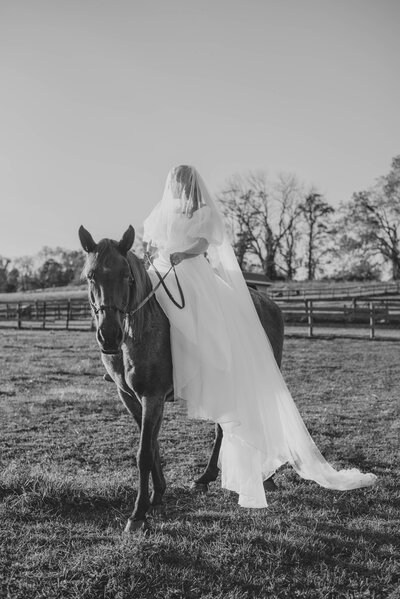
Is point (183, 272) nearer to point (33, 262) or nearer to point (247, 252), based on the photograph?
point (247, 252)

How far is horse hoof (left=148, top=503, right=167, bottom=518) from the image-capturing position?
4.23 metres

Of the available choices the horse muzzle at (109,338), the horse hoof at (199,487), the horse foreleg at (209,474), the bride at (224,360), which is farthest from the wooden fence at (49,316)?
the horse muzzle at (109,338)

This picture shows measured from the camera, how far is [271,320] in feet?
19.2

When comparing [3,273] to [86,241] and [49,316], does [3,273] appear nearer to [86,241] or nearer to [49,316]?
[49,316]

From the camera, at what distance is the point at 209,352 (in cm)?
432

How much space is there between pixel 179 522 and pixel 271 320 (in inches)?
107

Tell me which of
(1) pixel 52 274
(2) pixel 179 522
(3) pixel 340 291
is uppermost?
(1) pixel 52 274

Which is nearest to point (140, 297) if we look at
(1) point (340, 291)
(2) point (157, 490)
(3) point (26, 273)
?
(2) point (157, 490)

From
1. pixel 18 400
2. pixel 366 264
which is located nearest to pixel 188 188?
pixel 18 400

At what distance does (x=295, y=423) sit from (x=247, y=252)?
57169 mm

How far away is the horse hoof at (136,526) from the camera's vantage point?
12.3 feet

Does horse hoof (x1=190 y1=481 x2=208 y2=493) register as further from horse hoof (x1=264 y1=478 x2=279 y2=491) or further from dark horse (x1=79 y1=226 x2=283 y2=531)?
horse hoof (x1=264 y1=478 x2=279 y2=491)

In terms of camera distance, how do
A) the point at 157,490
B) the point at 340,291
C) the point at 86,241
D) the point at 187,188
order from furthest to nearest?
the point at 340,291 < the point at 187,188 < the point at 157,490 < the point at 86,241

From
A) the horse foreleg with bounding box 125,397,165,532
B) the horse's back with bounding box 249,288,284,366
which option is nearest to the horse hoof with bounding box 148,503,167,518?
the horse foreleg with bounding box 125,397,165,532
